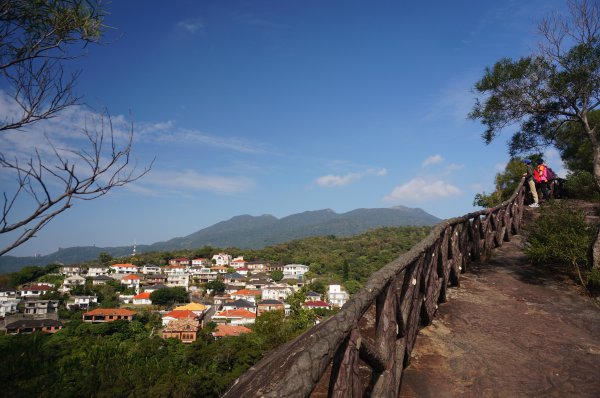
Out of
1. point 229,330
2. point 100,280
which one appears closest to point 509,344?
point 229,330

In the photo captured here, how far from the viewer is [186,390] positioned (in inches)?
919

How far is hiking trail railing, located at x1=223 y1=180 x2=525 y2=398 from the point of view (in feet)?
5.04

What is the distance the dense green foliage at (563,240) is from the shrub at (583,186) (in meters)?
9.32

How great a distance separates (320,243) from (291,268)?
52.6 metres

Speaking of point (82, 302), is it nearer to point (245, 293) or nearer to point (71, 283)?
point (71, 283)

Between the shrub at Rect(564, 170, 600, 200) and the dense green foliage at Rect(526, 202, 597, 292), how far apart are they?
30.6ft

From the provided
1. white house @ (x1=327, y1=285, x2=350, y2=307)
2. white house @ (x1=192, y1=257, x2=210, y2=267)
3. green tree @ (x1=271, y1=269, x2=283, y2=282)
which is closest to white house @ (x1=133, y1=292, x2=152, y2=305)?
green tree @ (x1=271, y1=269, x2=283, y2=282)

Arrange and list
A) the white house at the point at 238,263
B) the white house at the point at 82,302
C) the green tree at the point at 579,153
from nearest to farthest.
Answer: the green tree at the point at 579,153 < the white house at the point at 82,302 < the white house at the point at 238,263

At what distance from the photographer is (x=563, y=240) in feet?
24.7

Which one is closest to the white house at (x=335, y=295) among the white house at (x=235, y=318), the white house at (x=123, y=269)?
the white house at (x=235, y=318)

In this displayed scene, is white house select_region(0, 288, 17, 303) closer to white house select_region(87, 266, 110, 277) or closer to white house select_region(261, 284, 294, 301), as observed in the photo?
white house select_region(87, 266, 110, 277)

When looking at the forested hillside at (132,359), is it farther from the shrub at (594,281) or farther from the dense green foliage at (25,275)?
the dense green foliage at (25,275)

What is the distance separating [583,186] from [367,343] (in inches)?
730

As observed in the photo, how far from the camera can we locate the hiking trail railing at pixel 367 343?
1536 millimetres
